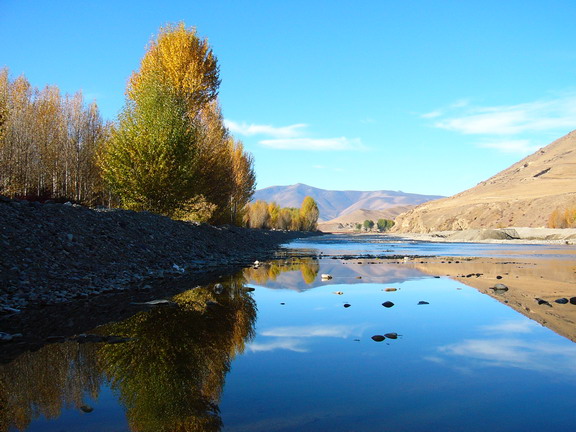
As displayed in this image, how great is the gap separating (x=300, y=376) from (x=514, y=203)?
5713 inches

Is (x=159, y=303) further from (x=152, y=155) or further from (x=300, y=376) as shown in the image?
(x=152, y=155)

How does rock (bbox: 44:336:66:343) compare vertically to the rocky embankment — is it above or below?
below

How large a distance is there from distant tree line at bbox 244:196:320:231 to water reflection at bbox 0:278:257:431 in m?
77.3

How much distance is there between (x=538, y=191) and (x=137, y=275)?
15639cm

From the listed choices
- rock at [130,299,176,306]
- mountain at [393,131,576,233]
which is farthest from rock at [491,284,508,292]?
mountain at [393,131,576,233]

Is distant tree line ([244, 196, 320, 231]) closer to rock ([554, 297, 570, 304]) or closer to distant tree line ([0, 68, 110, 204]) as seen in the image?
distant tree line ([0, 68, 110, 204])

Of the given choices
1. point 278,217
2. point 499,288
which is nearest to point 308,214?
point 278,217

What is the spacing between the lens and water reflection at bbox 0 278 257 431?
4234 millimetres

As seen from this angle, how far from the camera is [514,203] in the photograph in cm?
13275

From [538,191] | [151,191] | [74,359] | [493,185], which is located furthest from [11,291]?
[493,185]

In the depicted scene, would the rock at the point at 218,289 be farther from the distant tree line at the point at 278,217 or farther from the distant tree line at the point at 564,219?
the distant tree line at the point at 564,219

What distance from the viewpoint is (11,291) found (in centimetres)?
936

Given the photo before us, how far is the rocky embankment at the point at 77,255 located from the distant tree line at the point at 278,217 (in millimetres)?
65407

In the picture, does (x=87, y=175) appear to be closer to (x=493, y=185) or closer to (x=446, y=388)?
(x=446, y=388)
